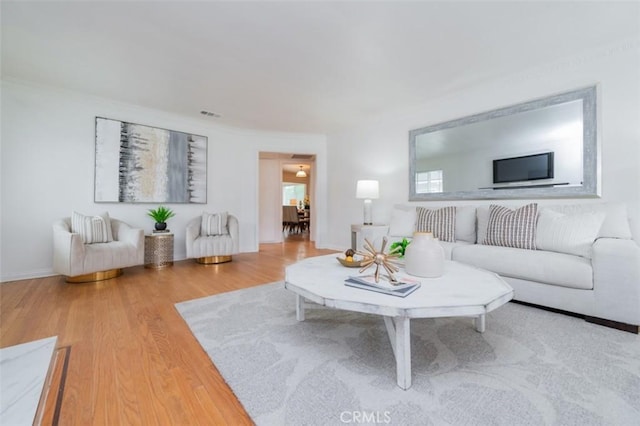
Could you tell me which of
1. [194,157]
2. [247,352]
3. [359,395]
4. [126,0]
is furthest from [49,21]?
[359,395]

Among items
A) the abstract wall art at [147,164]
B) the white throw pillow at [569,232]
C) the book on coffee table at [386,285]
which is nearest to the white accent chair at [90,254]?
the abstract wall art at [147,164]

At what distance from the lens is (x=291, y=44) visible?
2379mm

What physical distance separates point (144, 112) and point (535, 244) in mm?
5121

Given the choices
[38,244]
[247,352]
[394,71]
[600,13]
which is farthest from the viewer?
[38,244]

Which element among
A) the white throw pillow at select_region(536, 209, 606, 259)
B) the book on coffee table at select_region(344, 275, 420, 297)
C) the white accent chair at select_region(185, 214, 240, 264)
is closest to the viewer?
the book on coffee table at select_region(344, 275, 420, 297)

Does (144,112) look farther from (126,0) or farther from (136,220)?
(126,0)

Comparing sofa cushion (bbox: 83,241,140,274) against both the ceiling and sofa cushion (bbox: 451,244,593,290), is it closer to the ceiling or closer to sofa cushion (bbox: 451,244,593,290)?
the ceiling

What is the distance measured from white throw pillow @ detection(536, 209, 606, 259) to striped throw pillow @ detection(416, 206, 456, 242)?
82 centimetres

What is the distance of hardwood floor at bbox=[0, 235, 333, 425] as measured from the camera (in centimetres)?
109

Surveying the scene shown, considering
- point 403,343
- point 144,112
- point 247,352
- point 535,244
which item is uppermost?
point 144,112

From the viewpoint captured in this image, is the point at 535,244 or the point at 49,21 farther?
the point at 535,244

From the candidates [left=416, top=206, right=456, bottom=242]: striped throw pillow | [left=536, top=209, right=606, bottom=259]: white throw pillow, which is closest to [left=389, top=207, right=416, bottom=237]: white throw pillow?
[left=416, top=206, right=456, bottom=242]: striped throw pillow

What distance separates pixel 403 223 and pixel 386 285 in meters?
2.19

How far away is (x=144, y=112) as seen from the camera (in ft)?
12.9
